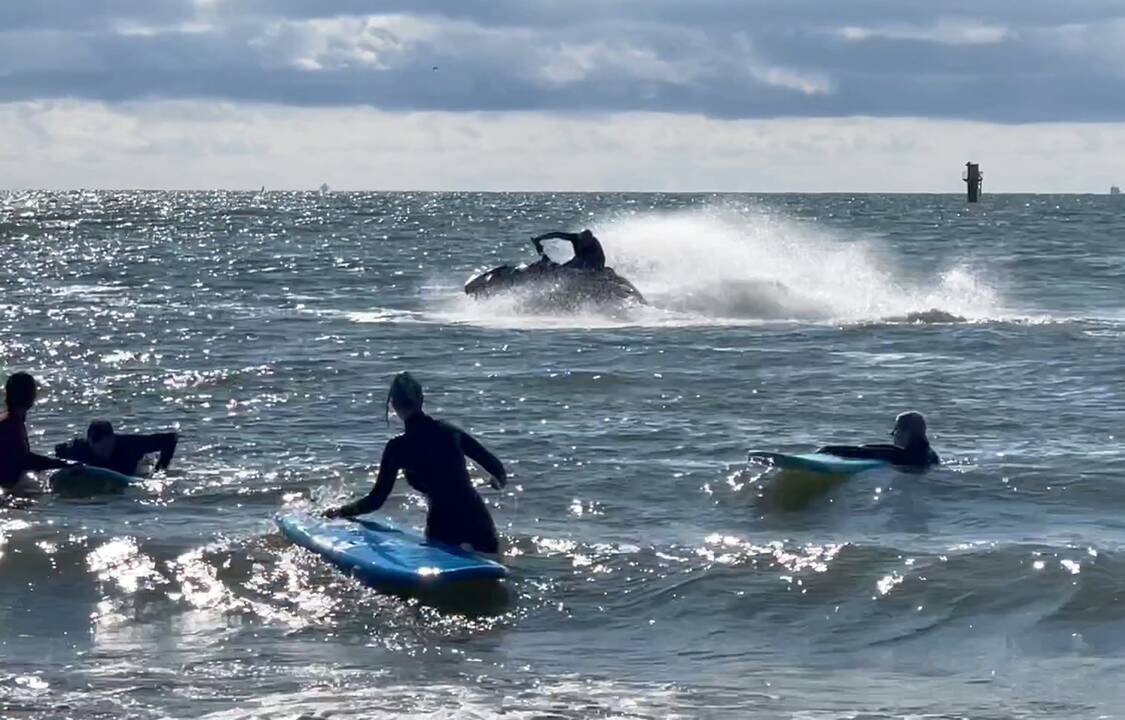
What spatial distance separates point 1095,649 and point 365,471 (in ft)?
22.9

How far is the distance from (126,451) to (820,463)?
5470 millimetres

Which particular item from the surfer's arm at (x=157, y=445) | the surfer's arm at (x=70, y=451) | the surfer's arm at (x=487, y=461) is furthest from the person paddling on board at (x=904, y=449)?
the surfer's arm at (x=70, y=451)

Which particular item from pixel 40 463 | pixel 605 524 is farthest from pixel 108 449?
pixel 605 524

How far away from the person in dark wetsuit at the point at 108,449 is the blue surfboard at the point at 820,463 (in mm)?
4823

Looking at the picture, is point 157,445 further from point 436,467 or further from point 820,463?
point 820,463

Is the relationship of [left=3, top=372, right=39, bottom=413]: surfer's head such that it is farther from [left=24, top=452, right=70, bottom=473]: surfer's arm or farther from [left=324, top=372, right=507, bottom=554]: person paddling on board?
[left=324, top=372, right=507, bottom=554]: person paddling on board

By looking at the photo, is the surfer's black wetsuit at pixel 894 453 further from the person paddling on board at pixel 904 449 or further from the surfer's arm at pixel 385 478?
the surfer's arm at pixel 385 478

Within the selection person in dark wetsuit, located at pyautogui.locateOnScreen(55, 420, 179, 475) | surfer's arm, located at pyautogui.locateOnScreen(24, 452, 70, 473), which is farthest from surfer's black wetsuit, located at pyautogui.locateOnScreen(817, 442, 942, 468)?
surfer's arm, located at pyautogui.locateOnScreen(24, 452, 70, 473)

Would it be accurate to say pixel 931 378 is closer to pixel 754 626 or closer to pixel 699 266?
pixel 754 626

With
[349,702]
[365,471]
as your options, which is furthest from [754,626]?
[365,471]

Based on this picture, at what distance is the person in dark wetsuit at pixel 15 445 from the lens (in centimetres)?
1311

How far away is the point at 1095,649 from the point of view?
9.62 m

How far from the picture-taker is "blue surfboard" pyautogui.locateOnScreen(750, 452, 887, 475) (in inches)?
562

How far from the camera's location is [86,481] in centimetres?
1369
